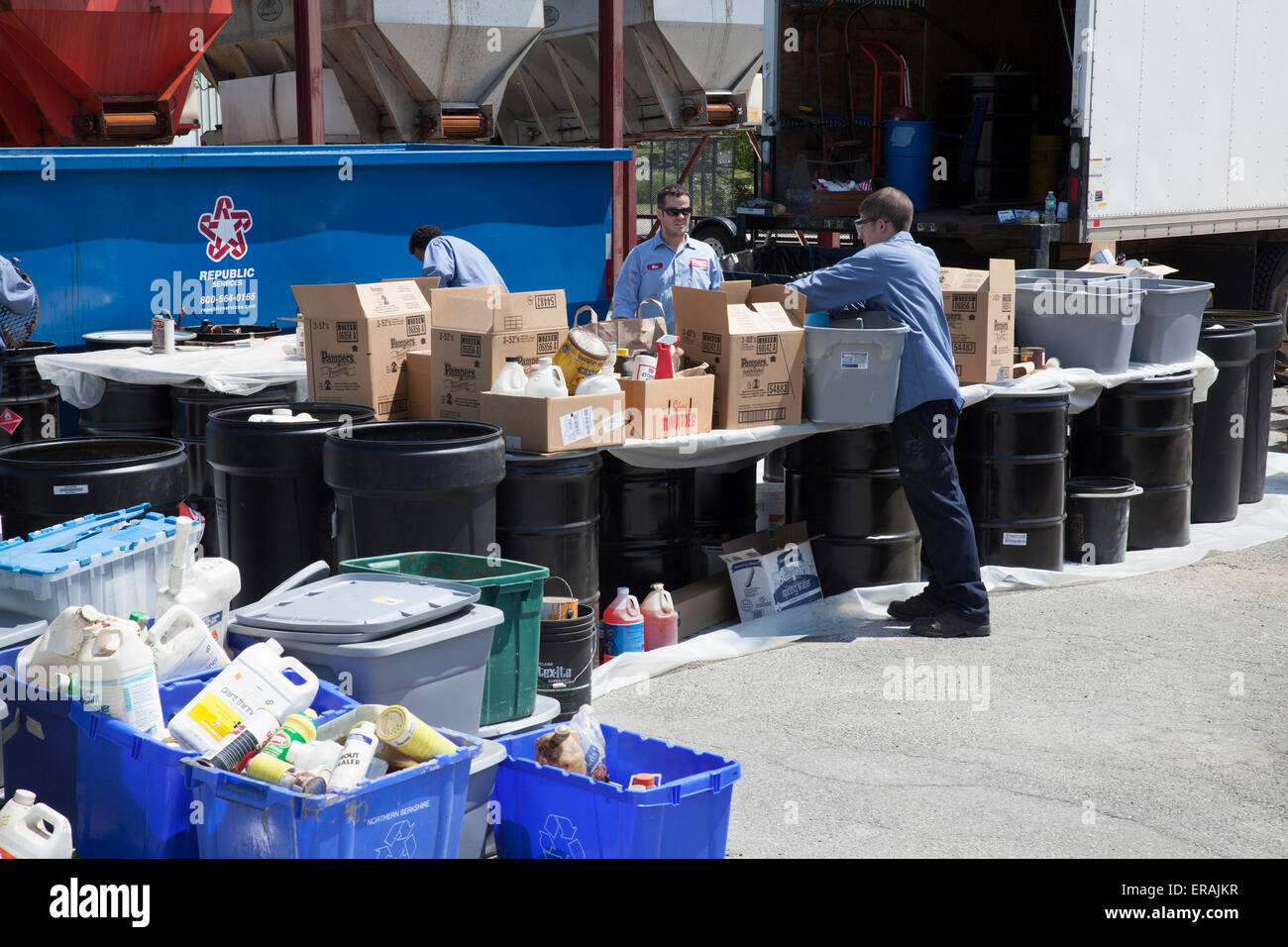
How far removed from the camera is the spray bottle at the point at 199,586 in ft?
13.0

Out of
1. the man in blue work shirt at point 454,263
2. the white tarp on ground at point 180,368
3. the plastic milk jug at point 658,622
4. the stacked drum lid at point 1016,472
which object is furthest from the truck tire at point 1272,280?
the white tarp on ground at point 180,368

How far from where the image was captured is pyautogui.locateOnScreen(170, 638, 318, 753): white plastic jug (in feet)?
11.1

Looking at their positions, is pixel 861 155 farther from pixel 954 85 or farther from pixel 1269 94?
pixel 1269 94

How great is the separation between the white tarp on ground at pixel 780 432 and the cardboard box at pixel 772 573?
0.45 metres

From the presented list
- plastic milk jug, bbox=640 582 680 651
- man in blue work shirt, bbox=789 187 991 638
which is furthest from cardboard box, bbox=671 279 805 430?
plastic milk jug, bbox=640 582 680 651

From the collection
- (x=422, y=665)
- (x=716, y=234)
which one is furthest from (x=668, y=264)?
(x=716, y=234)

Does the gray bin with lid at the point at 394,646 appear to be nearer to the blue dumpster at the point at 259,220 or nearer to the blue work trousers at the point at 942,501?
the blue work trousers at the point at 942,501

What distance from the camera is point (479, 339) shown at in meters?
5.88

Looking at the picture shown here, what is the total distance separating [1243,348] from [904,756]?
16.0 ft

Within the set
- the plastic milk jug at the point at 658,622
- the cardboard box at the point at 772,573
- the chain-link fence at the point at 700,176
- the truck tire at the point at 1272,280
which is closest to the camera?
the plastic milk jug at the point at 658,622

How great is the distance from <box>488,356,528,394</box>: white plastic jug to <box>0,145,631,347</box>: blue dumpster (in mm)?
3701
